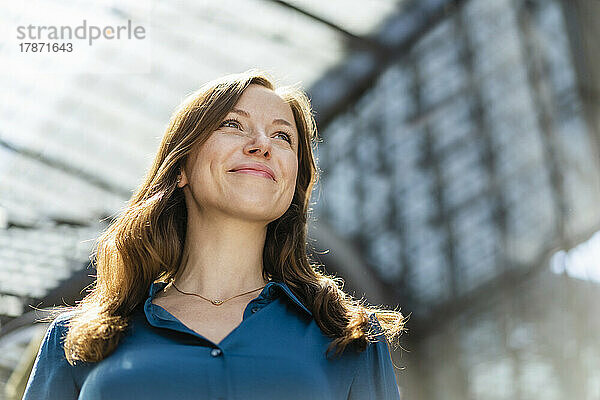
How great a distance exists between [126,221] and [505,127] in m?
7.69

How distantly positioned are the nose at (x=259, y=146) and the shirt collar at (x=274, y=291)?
27 cm

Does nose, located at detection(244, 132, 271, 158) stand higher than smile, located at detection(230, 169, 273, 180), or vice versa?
nose, located at detection(244, 132, 271, 158)

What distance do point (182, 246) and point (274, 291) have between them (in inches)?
10.5

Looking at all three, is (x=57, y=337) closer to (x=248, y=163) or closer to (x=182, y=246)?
(x=182, y=246)

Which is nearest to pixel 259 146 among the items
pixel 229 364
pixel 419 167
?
pixel 229 364

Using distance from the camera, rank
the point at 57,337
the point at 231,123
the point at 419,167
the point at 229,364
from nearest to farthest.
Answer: the point at 229,364 → the point at 57,337 → the point at 231,123 → the point at 419,167

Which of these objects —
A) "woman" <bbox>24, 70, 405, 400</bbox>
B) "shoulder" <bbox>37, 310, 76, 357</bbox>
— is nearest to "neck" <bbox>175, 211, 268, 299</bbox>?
"woman" <bbox>24, 70, 405, 400</bbox>

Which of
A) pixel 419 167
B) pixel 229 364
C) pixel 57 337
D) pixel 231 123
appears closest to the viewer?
pixel 229 364

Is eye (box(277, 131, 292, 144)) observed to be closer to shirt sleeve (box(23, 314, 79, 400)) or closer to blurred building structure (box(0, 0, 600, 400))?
shirt sleeve (box(23, 314, 79, 400))

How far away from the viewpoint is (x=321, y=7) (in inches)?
293

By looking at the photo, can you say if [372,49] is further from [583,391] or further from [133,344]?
[133,344]

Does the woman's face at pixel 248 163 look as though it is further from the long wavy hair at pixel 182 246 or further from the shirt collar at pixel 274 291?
the shirt collar at pixel 274 291

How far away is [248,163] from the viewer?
1.60 m

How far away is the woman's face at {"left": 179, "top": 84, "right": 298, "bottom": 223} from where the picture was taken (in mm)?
1591
